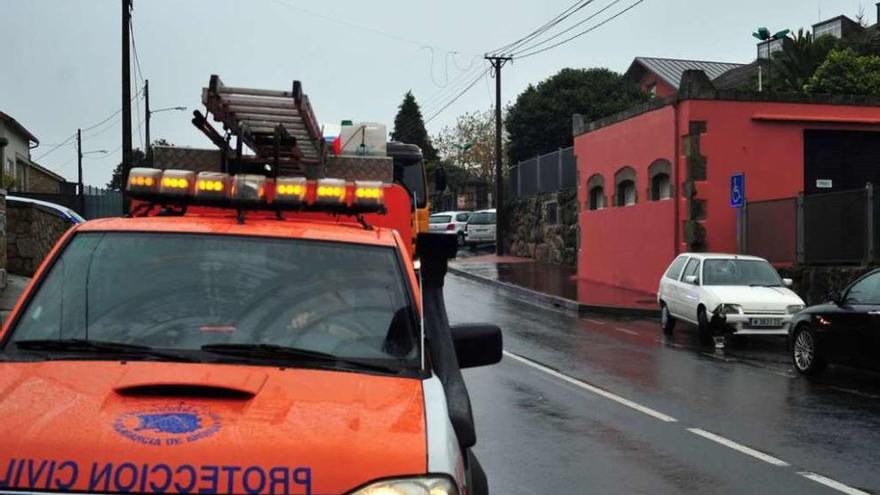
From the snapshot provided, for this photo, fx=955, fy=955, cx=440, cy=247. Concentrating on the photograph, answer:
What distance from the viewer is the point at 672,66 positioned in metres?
64.6

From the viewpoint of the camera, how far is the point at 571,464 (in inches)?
291

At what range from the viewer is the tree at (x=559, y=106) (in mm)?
50656

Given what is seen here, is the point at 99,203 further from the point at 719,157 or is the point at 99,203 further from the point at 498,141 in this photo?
the point at 719,157

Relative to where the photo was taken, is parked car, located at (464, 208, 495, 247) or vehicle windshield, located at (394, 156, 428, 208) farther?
parked car, located at (464, 208, 495, 247)

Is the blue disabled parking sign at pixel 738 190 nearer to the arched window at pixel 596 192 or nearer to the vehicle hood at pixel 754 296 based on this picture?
the vehicle hood at pixel 754 296

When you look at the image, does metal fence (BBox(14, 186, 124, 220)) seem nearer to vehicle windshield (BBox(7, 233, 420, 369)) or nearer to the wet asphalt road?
the wet asphalt road

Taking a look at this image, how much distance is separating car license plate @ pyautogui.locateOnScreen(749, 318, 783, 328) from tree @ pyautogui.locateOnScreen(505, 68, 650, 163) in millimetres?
35114

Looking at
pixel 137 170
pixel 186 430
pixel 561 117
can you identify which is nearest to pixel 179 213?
pixel 137 170

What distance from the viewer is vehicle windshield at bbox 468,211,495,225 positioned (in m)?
44.0

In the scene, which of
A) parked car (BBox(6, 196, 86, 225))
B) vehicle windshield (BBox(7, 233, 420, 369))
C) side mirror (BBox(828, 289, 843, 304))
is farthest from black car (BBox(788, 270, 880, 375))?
parked car (BBox(6, 196, 86, 225))

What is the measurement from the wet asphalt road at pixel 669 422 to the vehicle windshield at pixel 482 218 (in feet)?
92.5

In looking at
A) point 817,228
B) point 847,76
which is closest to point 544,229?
point 847,76

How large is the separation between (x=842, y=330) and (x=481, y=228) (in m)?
32.6

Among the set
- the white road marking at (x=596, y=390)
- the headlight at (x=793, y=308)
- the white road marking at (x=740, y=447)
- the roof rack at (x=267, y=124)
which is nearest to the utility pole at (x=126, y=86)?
the white road marking at (x=596, y=390)
